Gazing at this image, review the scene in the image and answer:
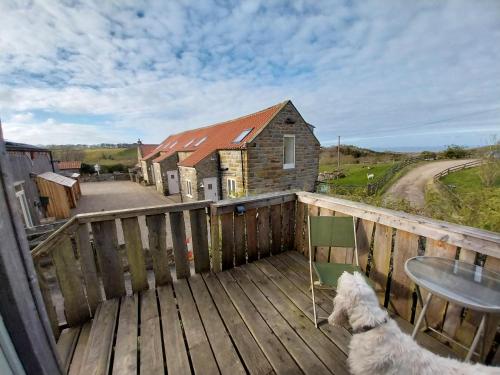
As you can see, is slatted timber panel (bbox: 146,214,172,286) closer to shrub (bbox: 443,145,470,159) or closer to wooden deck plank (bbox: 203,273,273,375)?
wooden deck plank (bbox: 203,273,273,375)

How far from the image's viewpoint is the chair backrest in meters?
2.45

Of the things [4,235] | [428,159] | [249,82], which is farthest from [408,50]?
[428,159]

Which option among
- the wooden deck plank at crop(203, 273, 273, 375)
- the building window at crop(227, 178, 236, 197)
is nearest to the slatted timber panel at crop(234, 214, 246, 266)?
the wooden deck plank at crop(203, 273, 273, 375)

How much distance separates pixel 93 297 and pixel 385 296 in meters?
3.30

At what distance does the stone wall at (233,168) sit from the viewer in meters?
10.7

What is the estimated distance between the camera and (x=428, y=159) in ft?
115

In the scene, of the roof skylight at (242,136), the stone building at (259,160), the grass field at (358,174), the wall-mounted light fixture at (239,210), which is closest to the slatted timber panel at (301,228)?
the wall-mounted light fixture at (239,210)

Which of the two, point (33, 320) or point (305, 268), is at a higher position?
point (33, 320)

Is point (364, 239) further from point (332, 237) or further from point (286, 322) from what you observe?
point (286, 322)

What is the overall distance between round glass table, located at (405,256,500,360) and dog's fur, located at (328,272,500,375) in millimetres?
367

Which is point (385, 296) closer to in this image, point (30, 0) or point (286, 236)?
point (286, 236)

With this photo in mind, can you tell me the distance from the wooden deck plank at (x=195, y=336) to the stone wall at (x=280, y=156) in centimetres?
818

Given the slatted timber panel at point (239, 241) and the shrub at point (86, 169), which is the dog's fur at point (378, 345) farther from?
the shrub at point (86, 169)

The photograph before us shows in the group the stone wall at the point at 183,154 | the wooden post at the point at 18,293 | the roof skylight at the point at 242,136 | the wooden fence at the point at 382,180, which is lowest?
the wooden fence at the point at 382,180
